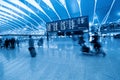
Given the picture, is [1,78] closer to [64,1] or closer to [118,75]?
[118,75]

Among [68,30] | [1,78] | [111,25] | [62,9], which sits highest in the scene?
[62,9]

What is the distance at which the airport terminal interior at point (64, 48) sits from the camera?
18.6 ft

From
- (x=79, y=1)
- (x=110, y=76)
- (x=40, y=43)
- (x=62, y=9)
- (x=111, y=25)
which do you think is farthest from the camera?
(x=111, y=25)

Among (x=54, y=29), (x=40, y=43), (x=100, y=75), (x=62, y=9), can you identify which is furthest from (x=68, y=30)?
(x=62, y=9)

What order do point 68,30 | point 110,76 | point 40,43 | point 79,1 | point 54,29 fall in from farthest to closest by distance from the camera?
1. point 79,1
2. point 40,43
3. point 54,29
4. point 68,30
5. point 110,76

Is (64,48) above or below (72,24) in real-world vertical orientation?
below

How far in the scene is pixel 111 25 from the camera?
3684 cm

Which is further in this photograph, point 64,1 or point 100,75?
point 64,1

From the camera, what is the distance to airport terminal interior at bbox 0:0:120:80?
568 centimetres

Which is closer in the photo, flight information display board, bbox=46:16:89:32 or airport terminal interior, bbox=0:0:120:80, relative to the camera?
airport terminal interior, bbox=0:0:120:80

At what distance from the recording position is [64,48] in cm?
1602

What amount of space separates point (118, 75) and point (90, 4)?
24399mm

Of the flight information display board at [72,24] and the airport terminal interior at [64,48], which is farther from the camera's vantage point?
the flight information display board at [72,24]

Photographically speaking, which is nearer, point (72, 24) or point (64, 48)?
point (72, 24)
